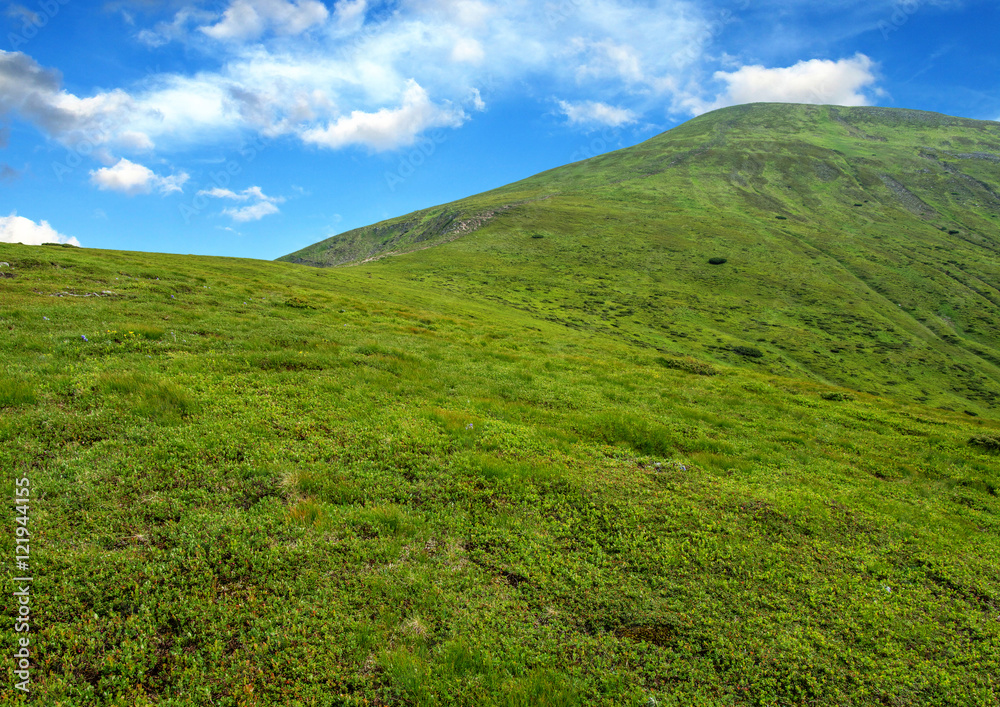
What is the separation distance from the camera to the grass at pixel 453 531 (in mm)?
6762

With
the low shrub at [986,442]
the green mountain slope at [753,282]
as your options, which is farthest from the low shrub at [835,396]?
the green mountain slope at [753,282]

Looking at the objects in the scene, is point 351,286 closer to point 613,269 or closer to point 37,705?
point 37,705

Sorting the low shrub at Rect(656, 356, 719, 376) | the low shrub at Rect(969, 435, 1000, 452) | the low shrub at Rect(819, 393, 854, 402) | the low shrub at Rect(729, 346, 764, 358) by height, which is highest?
the low shrub at Rect(656, 356, 719, 376)

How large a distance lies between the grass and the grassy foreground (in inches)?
2.3

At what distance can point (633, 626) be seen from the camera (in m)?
8.02

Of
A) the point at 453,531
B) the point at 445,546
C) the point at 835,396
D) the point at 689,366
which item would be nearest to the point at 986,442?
the point at 835,396

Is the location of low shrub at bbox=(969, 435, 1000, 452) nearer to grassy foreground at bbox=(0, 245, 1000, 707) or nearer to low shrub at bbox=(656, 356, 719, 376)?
grassy foreground at bbox=(0, 245, 1000, 707)

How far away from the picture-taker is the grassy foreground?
669 cm

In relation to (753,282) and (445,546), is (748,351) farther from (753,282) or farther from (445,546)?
(445,546)

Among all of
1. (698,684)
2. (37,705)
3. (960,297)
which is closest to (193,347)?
(37,705)

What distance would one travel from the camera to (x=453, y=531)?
9.84m

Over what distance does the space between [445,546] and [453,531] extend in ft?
1.63

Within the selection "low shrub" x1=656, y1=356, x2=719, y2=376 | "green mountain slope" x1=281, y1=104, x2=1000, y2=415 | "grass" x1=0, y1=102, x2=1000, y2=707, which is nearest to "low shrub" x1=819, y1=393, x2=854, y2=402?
"grass" x1=0, y1=102, x2=1000, y2=707

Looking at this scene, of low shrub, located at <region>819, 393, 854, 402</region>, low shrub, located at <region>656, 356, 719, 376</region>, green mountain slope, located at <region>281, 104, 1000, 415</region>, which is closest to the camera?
low shrub, located at <region>819, 393, 854, 402</region>
